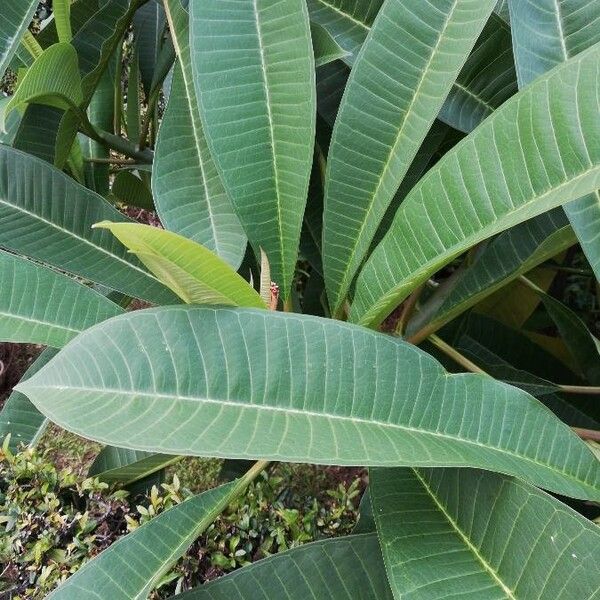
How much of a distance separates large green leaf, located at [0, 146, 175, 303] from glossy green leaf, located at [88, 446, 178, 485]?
0.96 ft

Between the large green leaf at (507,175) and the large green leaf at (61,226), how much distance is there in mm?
286

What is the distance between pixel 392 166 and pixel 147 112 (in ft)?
1.79

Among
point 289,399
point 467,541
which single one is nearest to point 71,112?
point 289,399

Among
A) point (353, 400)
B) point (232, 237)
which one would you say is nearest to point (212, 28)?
point (232, 237)

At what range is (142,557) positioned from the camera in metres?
0.50

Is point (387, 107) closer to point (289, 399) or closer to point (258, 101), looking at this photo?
point (258, 101)

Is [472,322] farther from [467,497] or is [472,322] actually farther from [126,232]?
[126,232]

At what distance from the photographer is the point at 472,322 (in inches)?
39.4

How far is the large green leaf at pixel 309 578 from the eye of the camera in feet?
1.66

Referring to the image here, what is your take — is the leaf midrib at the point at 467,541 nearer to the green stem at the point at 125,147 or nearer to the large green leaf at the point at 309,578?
the large green leaf at the point at 309,578

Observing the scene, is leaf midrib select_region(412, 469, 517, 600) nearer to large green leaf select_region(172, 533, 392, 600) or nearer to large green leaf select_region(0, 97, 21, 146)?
large green leaf select_region(172, 533, 392, 600)

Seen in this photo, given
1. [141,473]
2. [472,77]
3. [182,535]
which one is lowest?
[141,473]

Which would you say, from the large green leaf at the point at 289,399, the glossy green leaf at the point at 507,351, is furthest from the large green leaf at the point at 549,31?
the glossy green leaf at the point at 507,351

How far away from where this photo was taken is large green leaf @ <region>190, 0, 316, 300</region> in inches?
21.9
